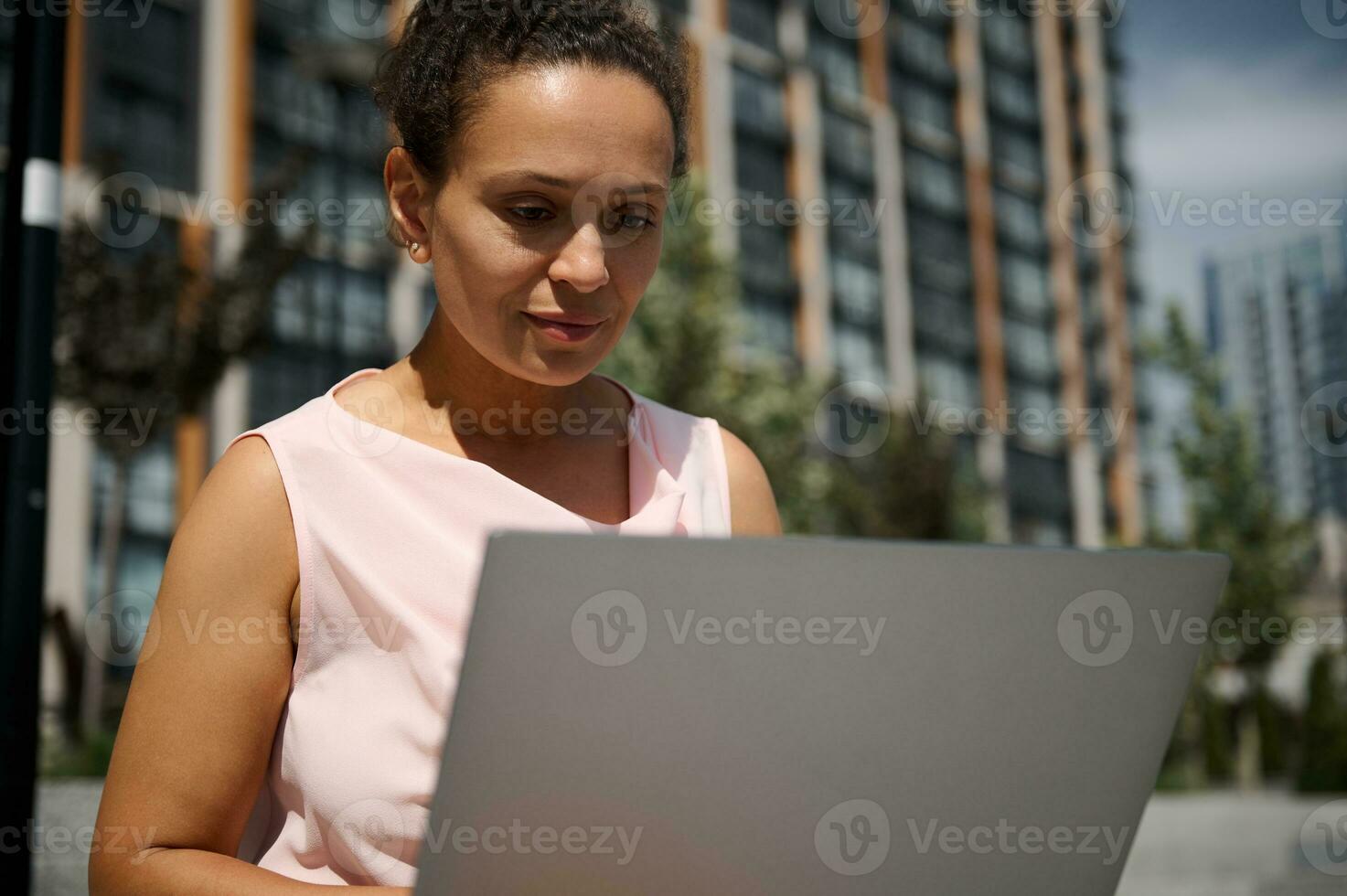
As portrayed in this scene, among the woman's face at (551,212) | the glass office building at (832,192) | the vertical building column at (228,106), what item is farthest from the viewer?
the vertical building column at (228,106)

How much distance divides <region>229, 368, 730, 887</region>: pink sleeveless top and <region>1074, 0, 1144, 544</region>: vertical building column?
34.7m

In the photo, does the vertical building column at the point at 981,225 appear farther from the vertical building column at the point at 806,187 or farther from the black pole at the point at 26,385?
the black pole at the point at 26,385

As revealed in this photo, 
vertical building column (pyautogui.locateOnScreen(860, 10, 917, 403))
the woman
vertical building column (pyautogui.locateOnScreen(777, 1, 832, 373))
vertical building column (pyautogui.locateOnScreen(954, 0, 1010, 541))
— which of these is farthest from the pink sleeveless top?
vertical building column (pyautogui.locateOnScreen(954, 0, 1010, 541))

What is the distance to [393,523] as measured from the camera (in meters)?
1.22

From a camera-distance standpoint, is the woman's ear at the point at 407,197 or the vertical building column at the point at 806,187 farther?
the vertical building column at the point at 806,187

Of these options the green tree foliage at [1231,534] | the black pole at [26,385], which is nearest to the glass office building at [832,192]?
the green tree foliage at [1231,534]

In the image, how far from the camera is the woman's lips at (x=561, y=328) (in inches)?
48.5

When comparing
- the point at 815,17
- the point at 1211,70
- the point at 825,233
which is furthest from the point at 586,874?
the point at 815,17

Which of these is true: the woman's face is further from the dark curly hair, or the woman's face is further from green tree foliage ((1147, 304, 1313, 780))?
green tree foliage ((1147, 304, 1313, 780))

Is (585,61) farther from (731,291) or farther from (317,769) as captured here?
(731,291)

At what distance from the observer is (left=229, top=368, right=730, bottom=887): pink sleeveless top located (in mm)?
1141

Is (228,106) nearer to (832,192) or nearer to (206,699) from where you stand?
(832,192)

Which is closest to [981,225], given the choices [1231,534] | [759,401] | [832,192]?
[832,192]

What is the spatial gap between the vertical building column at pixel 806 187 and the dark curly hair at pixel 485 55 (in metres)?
26.1
